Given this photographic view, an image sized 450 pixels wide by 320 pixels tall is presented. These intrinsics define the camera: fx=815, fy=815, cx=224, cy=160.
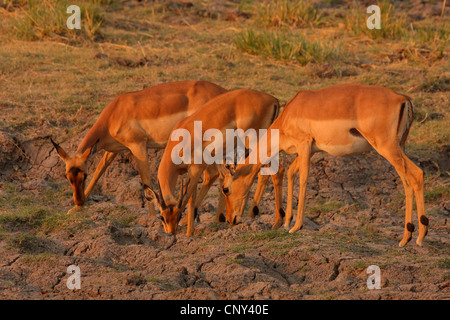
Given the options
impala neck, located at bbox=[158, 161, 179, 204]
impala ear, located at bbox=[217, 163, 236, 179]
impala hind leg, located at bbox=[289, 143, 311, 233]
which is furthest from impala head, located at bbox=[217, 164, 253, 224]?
impala hind leg, located at bbox=[289, 143, 311, 233]

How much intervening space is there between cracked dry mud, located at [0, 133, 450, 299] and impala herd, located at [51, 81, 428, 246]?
0.28 m

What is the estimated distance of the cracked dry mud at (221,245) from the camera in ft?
21.0

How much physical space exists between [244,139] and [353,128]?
146 centimetres

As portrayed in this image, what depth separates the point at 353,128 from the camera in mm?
7977

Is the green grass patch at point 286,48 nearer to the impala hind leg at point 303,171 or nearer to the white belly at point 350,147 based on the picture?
the impala hind leg at point 303,171

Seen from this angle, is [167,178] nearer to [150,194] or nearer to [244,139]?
[150,194]

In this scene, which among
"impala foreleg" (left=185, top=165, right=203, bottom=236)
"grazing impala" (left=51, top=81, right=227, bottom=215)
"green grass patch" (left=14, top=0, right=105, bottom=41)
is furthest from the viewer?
"green grass patch" (left=14, top=0, right=105, bottom=41)

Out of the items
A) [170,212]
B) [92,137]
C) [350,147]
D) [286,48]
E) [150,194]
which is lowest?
[170,212]

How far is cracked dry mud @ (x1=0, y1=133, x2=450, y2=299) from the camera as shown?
252 inches

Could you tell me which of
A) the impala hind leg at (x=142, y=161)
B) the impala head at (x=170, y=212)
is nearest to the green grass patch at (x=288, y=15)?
the impala hind leg at (x=142, y=161)

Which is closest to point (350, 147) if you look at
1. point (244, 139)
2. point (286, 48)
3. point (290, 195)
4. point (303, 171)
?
point (303, 171)

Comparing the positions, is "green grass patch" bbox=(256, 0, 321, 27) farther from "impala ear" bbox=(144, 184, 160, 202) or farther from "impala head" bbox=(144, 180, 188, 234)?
"impala head" bbox=(144, 180, 188, 234)

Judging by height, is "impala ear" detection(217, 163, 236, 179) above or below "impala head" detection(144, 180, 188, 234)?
above

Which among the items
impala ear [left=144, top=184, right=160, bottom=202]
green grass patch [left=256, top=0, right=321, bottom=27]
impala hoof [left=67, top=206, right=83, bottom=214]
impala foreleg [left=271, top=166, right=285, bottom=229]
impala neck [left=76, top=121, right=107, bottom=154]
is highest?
green grass patch [left=256, top=0, right=321, bottom=27]
